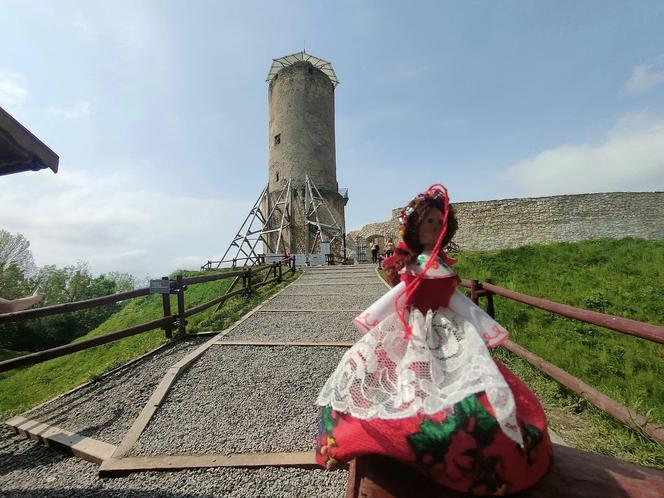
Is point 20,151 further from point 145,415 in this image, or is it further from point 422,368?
point 422,368

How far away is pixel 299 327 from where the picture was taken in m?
5.71

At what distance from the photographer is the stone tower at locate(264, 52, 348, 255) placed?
74.0 ft

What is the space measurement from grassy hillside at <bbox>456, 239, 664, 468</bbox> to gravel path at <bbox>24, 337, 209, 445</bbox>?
3756 millimetres

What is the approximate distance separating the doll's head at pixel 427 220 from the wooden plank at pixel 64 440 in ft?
9.13

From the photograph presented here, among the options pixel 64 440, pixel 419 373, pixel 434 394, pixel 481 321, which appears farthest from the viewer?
pixel 64 440

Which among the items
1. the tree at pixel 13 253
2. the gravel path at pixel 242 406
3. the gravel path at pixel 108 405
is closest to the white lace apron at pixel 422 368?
the gravel path at pixel 242 406

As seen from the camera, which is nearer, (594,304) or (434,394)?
(434,394)

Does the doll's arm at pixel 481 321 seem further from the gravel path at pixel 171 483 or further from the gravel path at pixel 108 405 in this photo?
the gravel path at pixel 108 405

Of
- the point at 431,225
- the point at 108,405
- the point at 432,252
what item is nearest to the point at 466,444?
the point at 432,252

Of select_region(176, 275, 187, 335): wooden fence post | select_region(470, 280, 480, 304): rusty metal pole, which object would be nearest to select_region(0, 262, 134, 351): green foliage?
select_region(176, 275, 187, 335): wooden fence post

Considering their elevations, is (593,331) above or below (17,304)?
below

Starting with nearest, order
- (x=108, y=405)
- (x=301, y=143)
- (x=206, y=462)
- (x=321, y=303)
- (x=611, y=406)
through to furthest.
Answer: (x=611, y=406)
(x=206, y=462)
(x=108, y=405)
(x=321, y=303)
(x=301, y=143)

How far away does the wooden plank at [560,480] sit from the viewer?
3.77ft

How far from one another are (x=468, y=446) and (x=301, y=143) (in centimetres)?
2313
